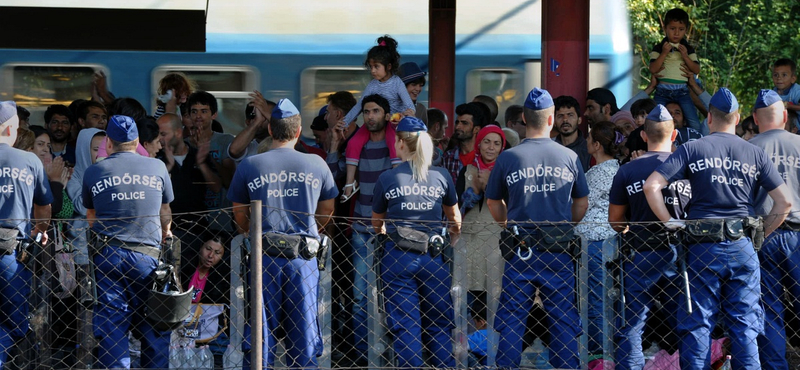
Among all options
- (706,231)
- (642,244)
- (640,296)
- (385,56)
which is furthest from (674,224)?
(385,56)

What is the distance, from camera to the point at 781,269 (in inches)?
256

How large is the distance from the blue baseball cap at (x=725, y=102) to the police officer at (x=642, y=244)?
0.29m

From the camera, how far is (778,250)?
6488 millimetres

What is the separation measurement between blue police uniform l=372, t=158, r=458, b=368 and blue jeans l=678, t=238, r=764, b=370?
55.7 inches

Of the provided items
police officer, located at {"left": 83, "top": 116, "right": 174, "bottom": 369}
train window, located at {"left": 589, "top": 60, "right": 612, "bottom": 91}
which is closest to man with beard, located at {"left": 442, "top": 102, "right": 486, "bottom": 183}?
police officer, located at {"left": 83, "top": 116, "right": 174, "bottom": 369}

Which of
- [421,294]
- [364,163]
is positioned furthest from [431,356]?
[364,163]

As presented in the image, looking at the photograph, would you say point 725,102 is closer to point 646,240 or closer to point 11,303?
point 646,240

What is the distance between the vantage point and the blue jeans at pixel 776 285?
21.1ft

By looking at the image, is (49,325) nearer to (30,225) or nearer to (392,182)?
(30,225)

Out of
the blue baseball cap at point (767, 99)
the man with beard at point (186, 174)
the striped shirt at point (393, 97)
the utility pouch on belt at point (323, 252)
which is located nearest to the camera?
the utility pouch on belt at point (323, 252)

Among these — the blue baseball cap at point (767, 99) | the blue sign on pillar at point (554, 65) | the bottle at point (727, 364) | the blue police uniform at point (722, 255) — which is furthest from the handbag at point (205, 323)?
the blue baseball cap at point (767, 99)

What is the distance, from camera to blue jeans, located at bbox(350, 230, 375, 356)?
23.2 ft

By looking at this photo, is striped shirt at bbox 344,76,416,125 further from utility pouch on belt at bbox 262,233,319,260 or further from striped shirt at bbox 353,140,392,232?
utility pouch on belt at bbox 262,233,319,260

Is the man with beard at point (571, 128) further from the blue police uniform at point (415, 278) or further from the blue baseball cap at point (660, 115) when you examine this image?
the blue police uniform at point (415, 278)
